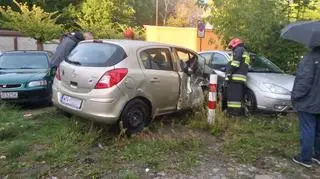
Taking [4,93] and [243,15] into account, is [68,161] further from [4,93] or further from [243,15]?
[243,15]

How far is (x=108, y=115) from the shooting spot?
650 cm

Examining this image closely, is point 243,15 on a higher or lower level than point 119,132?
higher

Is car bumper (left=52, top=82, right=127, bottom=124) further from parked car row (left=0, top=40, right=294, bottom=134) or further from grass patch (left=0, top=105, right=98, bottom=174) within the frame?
grass patch (left=0, top=105, right=98, bottom=174)

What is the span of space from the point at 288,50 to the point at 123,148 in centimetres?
762

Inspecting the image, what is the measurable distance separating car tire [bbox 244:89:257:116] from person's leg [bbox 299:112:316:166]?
3005 mm

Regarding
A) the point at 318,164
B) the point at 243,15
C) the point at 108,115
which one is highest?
the point at 243,15

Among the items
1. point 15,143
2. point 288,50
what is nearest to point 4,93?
point 15,143

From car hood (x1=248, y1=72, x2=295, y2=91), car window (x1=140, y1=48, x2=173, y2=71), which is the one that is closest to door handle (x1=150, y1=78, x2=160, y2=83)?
car window (x1=140, y1=48, x2=173, y2=71)

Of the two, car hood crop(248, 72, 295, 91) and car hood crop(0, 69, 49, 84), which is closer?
car hood crop(248, 72, 295, 91)

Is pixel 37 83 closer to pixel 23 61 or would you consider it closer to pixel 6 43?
pixel 23 61

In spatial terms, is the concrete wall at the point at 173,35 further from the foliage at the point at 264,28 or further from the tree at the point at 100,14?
the foliage at the point at 264,28

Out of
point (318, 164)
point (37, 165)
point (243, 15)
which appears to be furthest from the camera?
point (243, 15)

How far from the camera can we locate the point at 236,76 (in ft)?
28.4

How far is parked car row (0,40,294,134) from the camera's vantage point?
6574 mm
